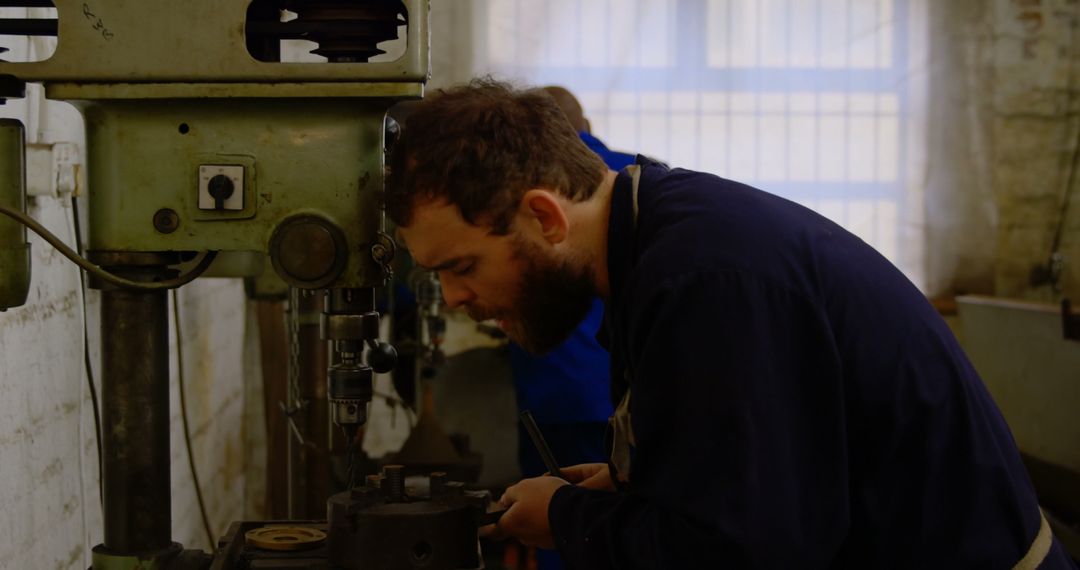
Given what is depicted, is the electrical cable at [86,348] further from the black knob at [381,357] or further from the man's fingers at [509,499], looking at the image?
the man's fingers at [509,499]

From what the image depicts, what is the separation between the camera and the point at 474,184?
1019 mm

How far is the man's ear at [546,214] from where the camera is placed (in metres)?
1.02

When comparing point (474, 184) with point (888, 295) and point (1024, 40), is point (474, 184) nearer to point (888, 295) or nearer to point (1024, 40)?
point (888, 295)

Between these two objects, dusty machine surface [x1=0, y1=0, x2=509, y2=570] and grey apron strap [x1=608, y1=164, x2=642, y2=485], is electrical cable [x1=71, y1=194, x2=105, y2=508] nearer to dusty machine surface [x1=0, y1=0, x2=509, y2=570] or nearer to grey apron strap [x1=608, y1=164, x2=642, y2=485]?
dusty machine surface [x1=0, y1=0, x2=509, y2=570]

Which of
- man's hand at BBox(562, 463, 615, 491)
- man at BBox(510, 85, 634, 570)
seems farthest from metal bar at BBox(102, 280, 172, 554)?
man at BBox(510, 85, 634, 570)

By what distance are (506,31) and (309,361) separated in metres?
2.18

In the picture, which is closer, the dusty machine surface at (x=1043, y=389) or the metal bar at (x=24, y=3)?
the metal bar at (x=24, y=3)

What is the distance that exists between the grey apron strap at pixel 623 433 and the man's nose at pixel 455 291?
17 cm

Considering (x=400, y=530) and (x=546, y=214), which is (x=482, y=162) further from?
(x=400, y=530)

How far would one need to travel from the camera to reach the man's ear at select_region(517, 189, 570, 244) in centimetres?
102

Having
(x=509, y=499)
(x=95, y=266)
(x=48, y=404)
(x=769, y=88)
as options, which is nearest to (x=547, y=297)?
(x=509, y=499)

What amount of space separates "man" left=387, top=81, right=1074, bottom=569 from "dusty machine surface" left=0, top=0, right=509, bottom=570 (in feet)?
0.25

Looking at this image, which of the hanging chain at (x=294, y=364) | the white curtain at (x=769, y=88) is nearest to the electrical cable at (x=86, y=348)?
the hanging chain at (x=294, y=364)

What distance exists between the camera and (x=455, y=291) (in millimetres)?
1090
